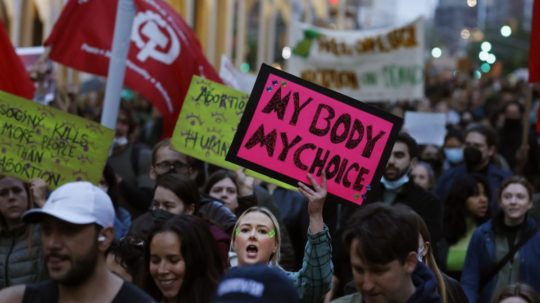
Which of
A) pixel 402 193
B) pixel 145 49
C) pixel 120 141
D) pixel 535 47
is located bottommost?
pixel 402 193

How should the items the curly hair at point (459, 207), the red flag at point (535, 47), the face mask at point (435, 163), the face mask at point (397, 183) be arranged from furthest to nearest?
the face mask at point (435, 163) < the red flag at point (535, 47) < the curly hair at point (459, 207) < the face mask at point (397, 183)

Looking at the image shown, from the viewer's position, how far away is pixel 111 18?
1134cm

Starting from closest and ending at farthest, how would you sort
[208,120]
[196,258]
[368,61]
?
[196,258], [208,120], [368,61]

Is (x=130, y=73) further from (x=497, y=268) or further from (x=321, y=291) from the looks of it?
(x=321, y=291)

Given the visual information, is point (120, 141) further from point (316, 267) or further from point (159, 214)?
point (316, 267)

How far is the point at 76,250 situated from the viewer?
15.6ft

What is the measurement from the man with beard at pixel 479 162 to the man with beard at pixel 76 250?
6545mm

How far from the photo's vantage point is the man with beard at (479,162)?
11.3 meters

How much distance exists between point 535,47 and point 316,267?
5207mm

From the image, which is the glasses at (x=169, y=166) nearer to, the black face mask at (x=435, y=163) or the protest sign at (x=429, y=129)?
the black face mask at (x=435, y=163)

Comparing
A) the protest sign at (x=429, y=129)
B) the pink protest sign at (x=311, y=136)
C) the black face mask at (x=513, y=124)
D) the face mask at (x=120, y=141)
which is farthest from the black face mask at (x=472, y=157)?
the pink protest sign at (x=311, y=136)

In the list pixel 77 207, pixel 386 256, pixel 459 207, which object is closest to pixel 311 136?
pixel 386 256

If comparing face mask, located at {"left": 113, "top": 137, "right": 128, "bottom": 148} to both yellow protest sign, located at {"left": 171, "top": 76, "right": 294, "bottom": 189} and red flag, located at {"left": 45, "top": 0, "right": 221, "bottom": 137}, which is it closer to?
red flag, located at {"left": 45, "top": 0, "right": 221, "bottom": 137}

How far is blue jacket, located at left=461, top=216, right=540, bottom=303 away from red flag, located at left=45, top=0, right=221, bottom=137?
312cm
